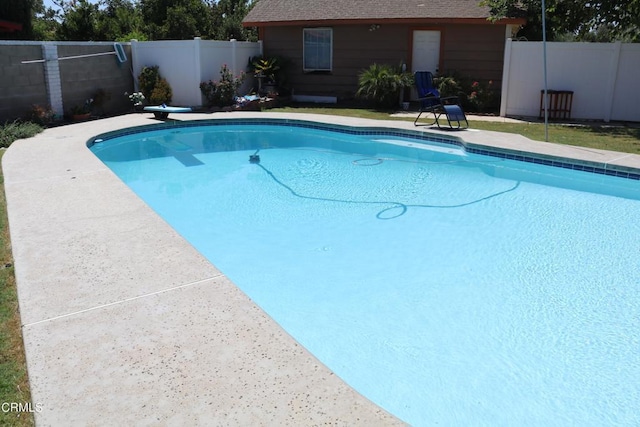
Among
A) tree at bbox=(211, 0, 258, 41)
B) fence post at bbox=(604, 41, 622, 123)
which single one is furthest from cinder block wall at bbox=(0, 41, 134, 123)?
fence post at bbox=(604, 41, 622, 123)

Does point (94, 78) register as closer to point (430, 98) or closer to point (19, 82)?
point (19, 82)

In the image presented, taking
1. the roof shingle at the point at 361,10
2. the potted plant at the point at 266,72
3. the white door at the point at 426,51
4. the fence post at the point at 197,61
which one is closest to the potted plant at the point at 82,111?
the fence post at the point at 197,61

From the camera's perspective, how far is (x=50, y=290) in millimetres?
3635

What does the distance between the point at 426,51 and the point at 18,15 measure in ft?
48.1

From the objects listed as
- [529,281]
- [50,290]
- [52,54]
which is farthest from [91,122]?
[529,281]

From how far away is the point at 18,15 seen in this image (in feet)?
63.7

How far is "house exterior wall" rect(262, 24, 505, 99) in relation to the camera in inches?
564

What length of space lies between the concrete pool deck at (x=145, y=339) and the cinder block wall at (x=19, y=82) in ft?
23.0

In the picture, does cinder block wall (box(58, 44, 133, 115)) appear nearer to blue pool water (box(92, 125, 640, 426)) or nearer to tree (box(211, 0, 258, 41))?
blue pool water (box(92, 125, 640, 426))

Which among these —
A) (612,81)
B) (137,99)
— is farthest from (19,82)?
(612,81)

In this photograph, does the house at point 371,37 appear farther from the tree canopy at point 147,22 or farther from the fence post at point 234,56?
the tree canopy at point 147,22

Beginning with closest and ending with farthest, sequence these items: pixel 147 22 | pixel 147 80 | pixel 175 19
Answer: pixel 147 80 < pixel 175 19 < pixel 147 22

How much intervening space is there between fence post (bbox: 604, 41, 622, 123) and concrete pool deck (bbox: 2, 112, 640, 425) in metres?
11.2

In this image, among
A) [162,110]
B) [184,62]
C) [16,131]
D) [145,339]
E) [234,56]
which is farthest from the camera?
[234,56]
